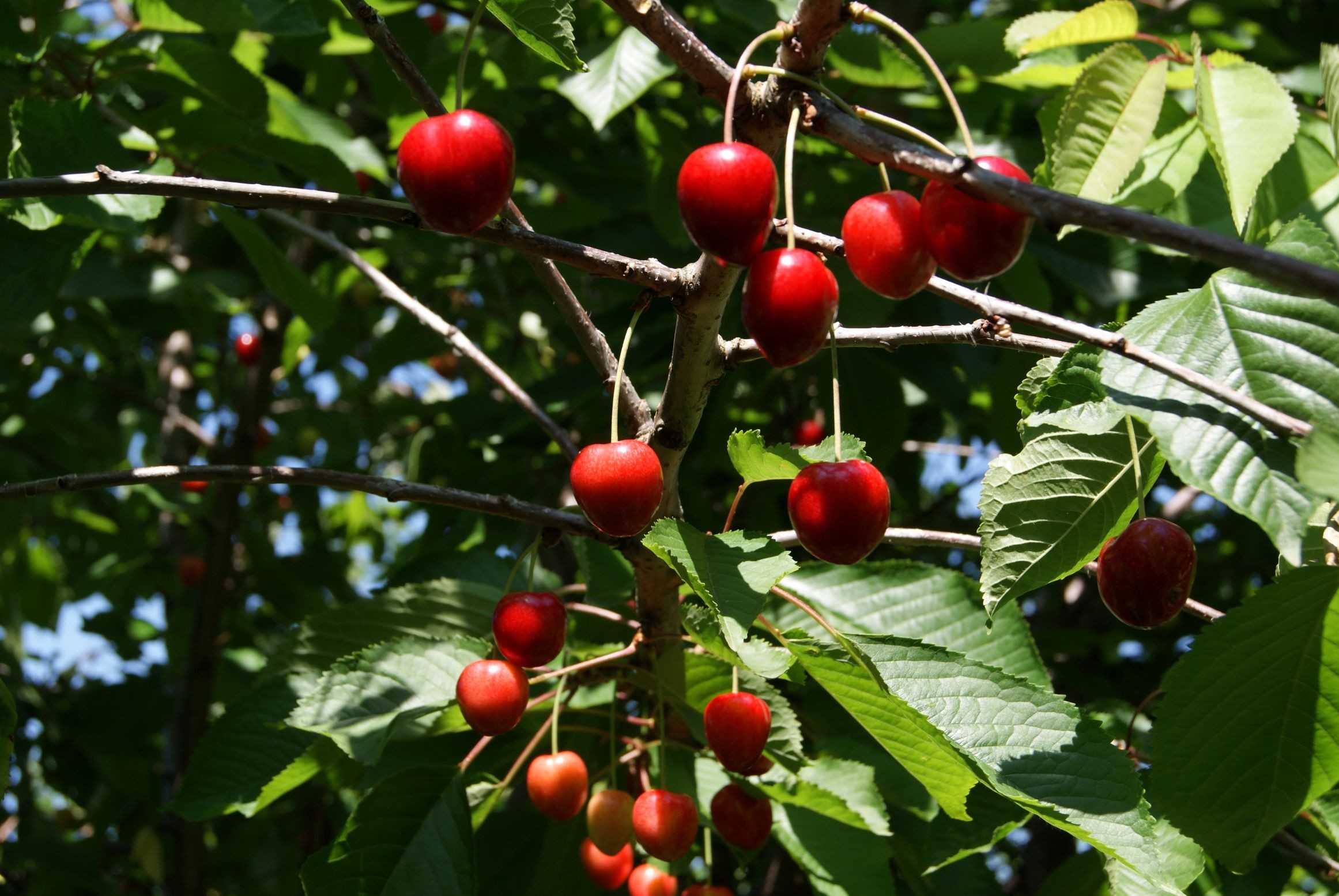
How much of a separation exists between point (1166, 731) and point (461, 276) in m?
3.10

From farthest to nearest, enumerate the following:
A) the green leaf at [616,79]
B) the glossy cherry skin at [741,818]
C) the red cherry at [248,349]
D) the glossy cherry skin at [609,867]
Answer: the red cherry at [248,349]
the green leaf at [616,79]
the glossy cherry skin at [609,867]
the glossy cherry skin at [741,818]

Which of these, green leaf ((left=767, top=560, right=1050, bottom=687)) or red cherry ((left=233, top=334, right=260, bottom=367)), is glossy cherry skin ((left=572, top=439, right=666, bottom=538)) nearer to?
green leaf ((left=767, top=560, right=1050, bottom=687))

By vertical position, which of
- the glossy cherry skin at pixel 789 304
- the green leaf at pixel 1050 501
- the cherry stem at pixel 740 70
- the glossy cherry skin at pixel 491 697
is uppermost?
the cherry stem at pixel 740 70

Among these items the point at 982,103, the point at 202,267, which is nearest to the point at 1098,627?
the point at 982,103

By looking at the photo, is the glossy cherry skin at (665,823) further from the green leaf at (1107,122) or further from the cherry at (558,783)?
the green leaf at (1107,122)

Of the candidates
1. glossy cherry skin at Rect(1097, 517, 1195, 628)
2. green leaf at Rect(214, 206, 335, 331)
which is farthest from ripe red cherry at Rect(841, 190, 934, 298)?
green leaf at Rect(214, 206, 335, 331)

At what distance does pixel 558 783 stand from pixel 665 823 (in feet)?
0.56

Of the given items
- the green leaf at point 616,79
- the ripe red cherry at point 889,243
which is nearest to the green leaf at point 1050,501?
the ripe red cherry at point 889,243

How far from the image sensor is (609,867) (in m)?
1.69

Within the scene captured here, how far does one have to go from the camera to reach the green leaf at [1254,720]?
1129 millimetres

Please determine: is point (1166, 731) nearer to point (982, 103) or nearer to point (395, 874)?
point (395, 874)

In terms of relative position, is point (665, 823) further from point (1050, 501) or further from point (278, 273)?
point (278, 273)

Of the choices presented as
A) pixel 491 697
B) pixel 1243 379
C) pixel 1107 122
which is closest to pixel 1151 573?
pixel 1243 379

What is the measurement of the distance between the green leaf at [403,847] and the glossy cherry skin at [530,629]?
0.30 meters
